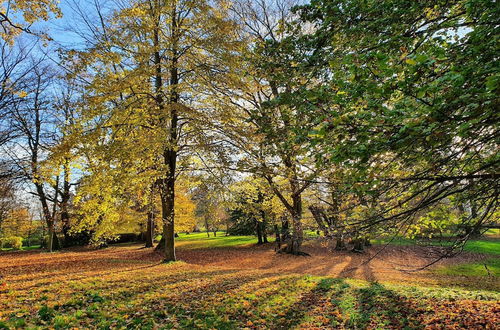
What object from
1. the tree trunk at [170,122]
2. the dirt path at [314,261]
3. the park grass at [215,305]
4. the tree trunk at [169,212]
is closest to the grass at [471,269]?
the dirt path at [314,261]

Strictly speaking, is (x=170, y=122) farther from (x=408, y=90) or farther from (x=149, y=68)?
(x=408, y=90)

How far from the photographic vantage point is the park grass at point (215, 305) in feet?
15.5

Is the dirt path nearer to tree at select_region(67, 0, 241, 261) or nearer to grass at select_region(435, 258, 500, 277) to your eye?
grass at select_region(435, 258, 500, 277)

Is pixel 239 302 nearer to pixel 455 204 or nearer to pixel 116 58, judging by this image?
pixel 455 204

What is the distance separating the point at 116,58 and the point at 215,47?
3202 mm

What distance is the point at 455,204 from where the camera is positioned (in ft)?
15.2

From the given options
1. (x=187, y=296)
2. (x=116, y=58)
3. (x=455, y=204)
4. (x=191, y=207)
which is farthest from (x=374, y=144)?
(x=191, y=207)

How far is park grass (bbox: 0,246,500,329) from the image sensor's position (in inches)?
186

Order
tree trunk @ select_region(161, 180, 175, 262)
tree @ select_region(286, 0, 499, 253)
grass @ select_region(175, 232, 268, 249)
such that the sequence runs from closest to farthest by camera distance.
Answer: tree @ select_region(286, 0, 499, 253) → tree trunk @ select_region(161, 180, 175, 262) → grass @ select_region(175, 232, 268, 249)

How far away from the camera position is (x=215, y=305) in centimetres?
589

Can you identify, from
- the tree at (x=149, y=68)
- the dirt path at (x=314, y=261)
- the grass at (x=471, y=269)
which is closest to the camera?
the tree at (x=149, y=68)

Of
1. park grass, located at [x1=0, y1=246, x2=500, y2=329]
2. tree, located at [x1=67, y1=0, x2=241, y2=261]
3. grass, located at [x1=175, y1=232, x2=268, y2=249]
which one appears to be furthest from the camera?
grass, located at [x1=175, y1=232, x2=268, y2=249]

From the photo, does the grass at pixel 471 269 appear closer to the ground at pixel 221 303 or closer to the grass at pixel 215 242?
the ground at pixel 221 303

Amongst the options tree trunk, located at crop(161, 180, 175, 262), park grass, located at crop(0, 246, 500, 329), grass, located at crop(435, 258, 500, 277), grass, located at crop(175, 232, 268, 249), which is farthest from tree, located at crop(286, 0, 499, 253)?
grass, located at crop(175, 232, 268, 249)
